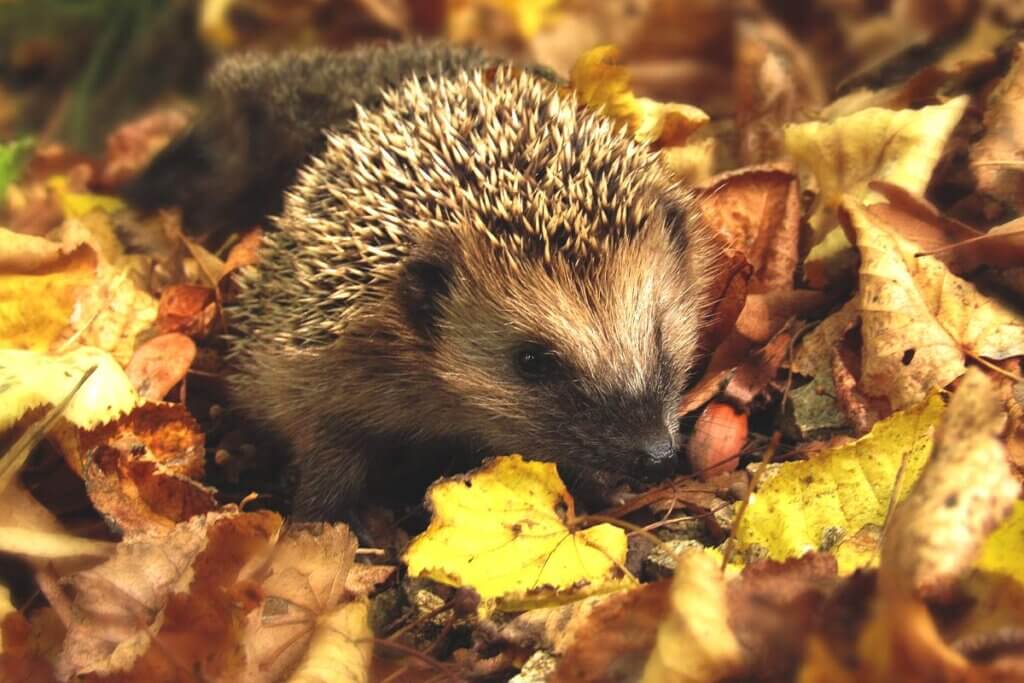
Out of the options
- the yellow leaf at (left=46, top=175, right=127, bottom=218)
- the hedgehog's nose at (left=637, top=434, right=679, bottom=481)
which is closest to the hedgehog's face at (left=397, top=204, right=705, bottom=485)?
the hedgehog's nose at (left=637, top=434, right=679, bottom=481)

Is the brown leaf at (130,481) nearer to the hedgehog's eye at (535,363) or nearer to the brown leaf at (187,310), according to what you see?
the brown leaf at (187,310)

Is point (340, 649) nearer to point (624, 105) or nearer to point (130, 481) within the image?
point (130, 481)

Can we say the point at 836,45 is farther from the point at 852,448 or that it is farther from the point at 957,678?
the point at 957,678

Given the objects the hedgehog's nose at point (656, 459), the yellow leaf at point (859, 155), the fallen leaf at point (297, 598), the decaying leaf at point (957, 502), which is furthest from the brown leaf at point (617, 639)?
the yellow leaf at point (859, 155)

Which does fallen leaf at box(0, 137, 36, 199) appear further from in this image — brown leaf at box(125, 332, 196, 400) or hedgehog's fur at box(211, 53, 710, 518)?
hedgehog's fur at box(211, 53, 710, 518)

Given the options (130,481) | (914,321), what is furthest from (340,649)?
(914,321)

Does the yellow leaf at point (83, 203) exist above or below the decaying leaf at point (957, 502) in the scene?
below
